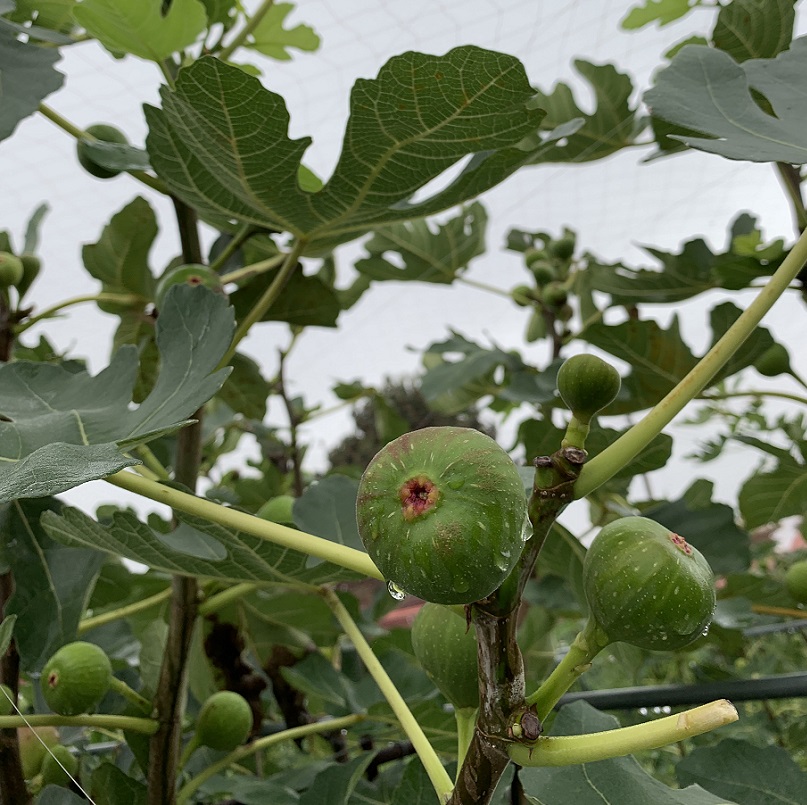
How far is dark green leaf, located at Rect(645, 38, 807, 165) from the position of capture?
22.3 inches

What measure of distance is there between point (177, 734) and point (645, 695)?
0.45 m

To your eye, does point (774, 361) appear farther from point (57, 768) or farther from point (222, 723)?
point (57, 768)

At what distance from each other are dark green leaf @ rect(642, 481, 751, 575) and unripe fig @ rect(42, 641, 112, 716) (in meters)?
0.71

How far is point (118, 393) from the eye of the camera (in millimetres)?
662

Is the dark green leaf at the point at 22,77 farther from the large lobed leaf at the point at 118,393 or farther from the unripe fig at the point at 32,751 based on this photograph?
the unripe fig at the point at 32,751

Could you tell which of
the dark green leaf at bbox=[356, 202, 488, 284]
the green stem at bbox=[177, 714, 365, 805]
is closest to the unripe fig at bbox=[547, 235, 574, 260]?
the dark green leaf at bbox=[356, 202, 488, 284]

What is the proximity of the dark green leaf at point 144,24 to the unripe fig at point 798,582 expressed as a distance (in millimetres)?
915

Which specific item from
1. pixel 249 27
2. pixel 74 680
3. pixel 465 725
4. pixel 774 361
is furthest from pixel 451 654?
pixel 774 361

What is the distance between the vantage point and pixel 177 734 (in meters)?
0.74

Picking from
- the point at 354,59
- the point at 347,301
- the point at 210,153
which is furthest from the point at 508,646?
the point at 354,59

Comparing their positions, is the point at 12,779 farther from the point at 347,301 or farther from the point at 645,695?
the point at 347,301

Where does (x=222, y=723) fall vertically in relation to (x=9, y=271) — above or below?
below

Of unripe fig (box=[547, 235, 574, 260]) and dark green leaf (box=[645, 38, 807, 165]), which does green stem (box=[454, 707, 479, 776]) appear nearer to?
dark green leaf (box=[645, 38, 807, 165])

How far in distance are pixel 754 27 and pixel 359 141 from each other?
0.61 m
